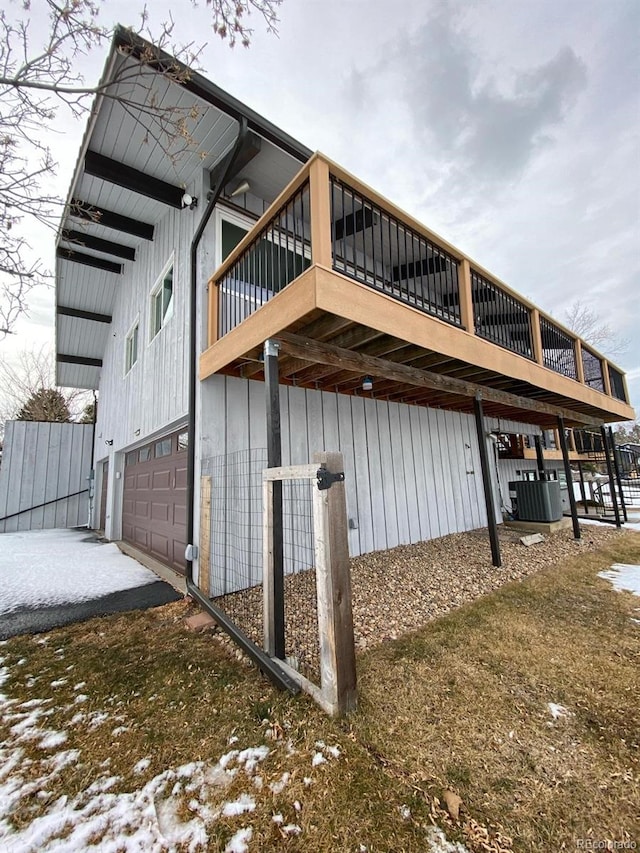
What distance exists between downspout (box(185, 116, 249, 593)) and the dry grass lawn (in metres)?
1.27

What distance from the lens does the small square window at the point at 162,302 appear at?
19.5ft

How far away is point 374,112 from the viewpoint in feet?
19.5

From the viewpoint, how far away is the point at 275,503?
2600 millimetres

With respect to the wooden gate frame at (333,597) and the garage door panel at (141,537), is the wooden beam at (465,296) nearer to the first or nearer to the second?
the wooden gate frame at (333,597)

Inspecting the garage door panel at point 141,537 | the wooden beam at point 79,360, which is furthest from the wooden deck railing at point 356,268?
the wooden beam at point 79,360

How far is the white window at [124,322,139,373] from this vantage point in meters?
7.85

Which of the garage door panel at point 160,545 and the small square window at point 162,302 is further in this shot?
the small square window at point 162,302

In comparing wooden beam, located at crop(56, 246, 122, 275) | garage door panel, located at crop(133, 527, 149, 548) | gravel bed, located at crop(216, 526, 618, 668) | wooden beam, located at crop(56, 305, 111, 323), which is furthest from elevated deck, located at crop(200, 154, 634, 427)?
wooden beam, located at crop(56, 305, 111, 323)

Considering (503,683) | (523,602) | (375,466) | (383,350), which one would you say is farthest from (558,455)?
(503,683)

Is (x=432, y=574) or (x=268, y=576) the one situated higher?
(x=268, y=576)

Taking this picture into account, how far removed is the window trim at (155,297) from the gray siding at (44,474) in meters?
6.77

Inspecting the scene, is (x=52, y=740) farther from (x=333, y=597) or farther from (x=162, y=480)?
(x=162, y=480)

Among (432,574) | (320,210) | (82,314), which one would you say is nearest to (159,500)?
(432,574)

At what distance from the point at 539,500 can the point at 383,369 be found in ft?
18.8
